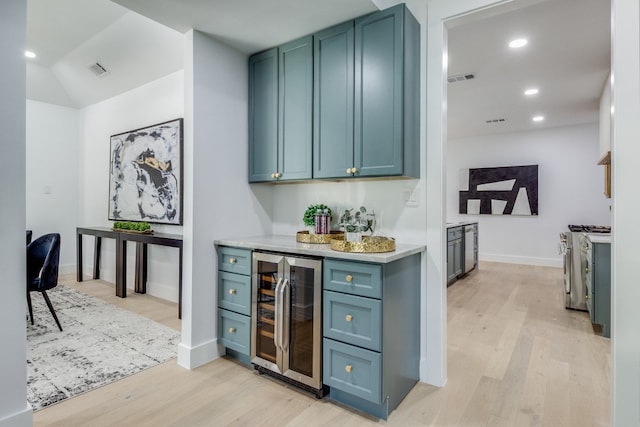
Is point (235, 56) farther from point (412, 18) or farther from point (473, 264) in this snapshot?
point (473, 264)

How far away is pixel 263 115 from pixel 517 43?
8.03 feet

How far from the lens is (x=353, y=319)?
72.8 inches

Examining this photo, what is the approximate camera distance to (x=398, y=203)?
2318mm

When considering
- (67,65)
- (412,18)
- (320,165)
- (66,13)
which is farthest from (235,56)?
(67,65)

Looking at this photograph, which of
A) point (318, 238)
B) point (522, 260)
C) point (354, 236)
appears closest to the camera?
point (354, 236)

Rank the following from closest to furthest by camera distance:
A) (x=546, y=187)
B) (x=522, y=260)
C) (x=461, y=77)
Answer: (x=461, y=77)
(x=546, y=187)
(x=522, y=260)

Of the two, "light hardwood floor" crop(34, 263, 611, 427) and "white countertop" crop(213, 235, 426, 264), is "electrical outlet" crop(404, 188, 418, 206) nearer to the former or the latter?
"white countertop" crop(213, 235, 426, 264)

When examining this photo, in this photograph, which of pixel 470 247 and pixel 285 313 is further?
pixel 470 247

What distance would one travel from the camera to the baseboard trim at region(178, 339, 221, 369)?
2.36m

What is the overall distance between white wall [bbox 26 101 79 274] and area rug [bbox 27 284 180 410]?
1.87 m

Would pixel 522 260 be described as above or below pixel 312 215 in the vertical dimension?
below

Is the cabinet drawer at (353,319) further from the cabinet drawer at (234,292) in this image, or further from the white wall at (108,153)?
the white wall at (108,153)
